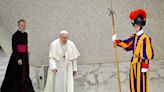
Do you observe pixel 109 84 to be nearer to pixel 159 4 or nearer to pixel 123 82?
pixel 123 82

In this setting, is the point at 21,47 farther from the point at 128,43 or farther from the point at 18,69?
the point at 128,43

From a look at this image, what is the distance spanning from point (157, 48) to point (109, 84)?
132 centimetres

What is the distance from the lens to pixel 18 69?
17.8 ft

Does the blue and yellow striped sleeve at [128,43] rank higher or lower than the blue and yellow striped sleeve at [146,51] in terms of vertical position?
higher

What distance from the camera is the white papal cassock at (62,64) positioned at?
545 centimetres

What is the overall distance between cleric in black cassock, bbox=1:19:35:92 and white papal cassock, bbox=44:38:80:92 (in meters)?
0.42

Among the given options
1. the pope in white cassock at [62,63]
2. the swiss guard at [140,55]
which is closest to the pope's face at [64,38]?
the pope in white cassock at [62,63]

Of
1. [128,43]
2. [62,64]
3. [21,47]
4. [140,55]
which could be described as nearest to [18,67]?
[21,47]

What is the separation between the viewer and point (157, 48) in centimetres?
715

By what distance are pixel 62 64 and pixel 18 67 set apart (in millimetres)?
725

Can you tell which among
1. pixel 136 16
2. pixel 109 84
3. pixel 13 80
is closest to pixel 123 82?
pixel 109 84

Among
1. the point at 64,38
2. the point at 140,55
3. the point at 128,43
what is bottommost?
the point at 140,55

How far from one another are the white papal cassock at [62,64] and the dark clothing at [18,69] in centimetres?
42

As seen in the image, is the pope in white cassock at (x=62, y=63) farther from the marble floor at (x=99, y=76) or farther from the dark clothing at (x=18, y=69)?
the marble floor at (x=99, y=76)
